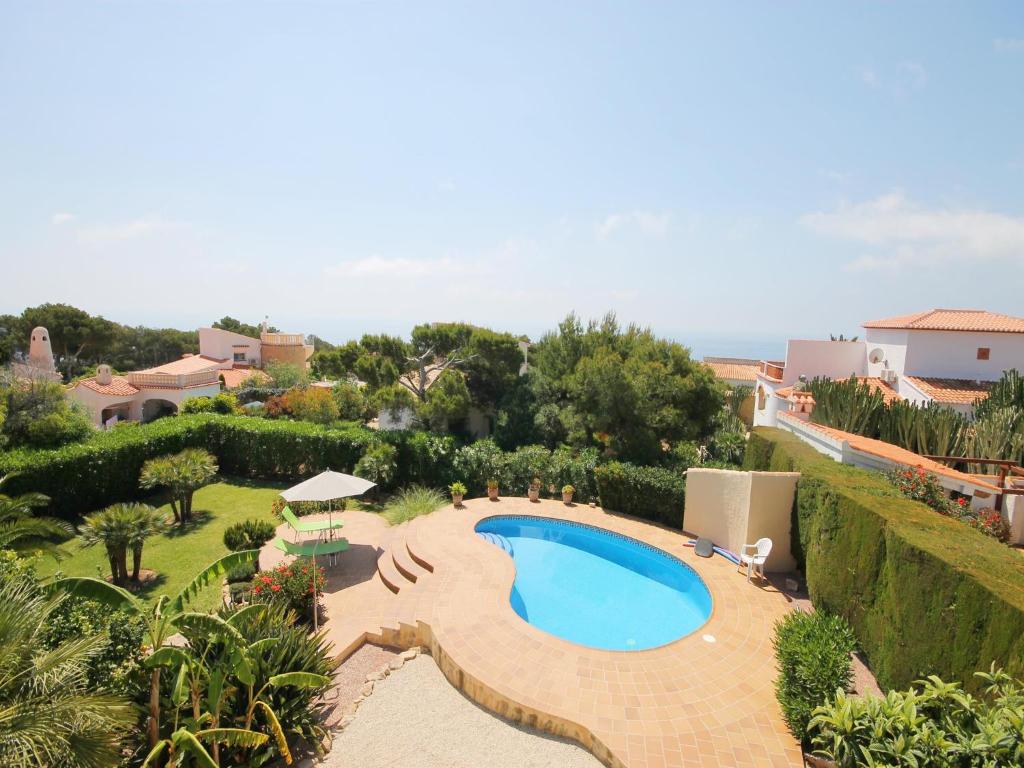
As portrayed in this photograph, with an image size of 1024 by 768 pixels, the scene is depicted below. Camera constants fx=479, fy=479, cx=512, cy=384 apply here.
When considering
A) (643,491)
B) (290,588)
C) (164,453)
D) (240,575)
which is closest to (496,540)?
(643,491)

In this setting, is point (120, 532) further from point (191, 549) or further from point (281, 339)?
point (281, 339)

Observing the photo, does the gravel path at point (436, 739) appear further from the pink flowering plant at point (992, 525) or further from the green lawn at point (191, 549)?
the pink flowering plant at point (992, 525)

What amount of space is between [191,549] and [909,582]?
18.4 m

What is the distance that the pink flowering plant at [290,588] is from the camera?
11.0 m

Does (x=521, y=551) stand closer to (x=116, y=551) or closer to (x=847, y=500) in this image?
(x=847, y=500)

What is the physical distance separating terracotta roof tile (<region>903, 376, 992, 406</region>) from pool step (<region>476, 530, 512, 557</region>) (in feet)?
64.9

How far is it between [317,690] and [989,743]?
31.2 ft

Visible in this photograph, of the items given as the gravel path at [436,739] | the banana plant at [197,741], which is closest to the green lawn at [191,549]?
the gravel path at [436,739]

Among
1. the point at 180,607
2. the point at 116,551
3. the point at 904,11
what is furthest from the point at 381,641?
the point at 904,11

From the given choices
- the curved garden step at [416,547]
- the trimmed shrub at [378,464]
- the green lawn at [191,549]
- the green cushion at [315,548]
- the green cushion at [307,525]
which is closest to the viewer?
the green lawn at [191,549]

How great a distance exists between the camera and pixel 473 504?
19328 mm

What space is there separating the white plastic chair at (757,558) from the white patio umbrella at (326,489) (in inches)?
446

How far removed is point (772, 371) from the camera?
30.7 metres

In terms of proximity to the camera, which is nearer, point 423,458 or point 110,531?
point 110,531
